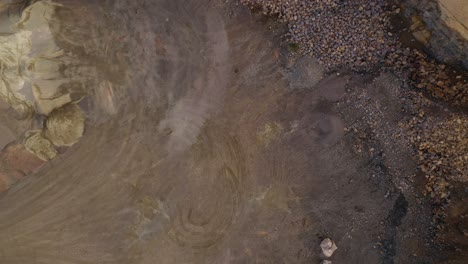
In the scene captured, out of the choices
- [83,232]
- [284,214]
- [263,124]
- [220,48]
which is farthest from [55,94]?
[284,214]

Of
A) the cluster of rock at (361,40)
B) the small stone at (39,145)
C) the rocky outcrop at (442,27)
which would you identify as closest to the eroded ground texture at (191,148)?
the small stone at (39,145)

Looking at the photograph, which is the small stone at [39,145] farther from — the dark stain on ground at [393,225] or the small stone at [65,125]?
the dark stain on ground at [393,225]

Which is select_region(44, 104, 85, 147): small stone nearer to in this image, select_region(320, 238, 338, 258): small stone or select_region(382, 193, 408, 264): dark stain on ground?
select_region(320, 238, 338, 258): small stone

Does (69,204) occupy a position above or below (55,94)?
below

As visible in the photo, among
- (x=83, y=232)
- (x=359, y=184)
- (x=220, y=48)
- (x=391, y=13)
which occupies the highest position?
(x=391, y=13)

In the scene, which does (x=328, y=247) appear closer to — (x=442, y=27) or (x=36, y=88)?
(x=442, y=27)

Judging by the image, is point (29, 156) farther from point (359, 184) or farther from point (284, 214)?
point (359, 184)
